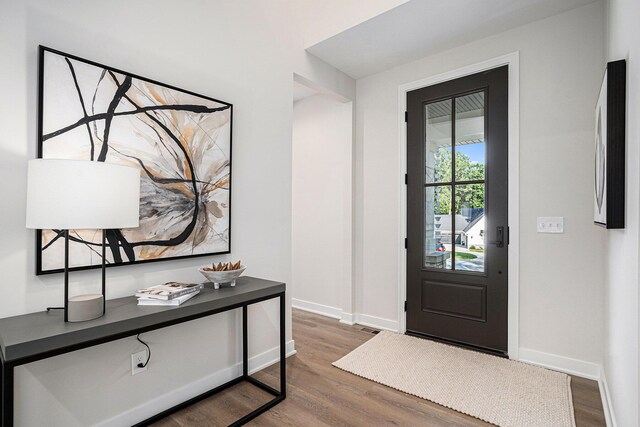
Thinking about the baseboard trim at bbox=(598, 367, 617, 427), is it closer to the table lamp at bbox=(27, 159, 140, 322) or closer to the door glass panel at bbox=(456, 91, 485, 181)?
the door glass panel at bbox=(456, 91, 485, 181)

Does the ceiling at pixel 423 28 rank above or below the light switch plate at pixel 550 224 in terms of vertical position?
above

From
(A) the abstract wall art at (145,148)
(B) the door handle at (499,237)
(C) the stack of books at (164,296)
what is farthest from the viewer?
(B) the door handle at (499,237)

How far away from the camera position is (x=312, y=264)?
13.2ft

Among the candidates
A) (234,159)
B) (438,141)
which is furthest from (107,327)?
(438,141)

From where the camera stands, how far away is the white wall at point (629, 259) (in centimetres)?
113

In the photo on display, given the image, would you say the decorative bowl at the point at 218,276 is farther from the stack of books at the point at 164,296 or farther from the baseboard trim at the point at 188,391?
the baseboard trim at the point at 188,391

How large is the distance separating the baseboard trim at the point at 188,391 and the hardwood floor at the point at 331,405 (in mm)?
73

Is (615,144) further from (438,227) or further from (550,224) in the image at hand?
(438,227)

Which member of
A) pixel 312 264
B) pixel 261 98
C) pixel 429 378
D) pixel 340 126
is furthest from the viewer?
pixel 312 264

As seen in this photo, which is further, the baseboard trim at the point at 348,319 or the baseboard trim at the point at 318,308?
the baseboard trim at the point at 318,308

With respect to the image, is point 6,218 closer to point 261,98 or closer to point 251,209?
point 251,209

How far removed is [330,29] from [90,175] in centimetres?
226

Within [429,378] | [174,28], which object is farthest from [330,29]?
[429,378]

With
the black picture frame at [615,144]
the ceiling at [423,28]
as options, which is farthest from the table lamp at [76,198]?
the ceiling at [423,28]
